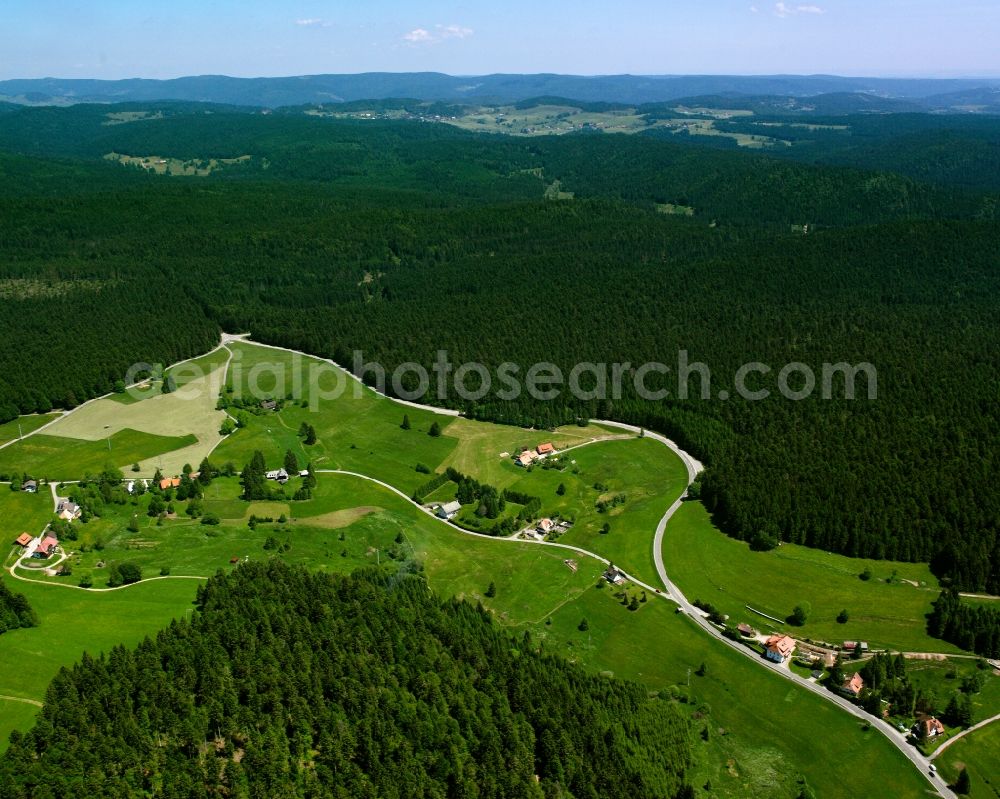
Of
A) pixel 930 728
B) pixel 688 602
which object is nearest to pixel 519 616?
pixel 688 602

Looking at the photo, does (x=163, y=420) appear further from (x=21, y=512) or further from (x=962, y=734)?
(x=962, y=734)

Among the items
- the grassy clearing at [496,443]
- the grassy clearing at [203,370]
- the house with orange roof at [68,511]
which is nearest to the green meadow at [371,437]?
the grassy clearing at [496,443]

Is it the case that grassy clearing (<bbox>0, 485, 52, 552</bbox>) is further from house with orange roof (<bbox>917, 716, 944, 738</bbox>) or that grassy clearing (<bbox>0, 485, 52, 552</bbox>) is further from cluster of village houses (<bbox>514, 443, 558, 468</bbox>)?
house with orange roof (<bbox>917, 716, 944, 738</bbox>)

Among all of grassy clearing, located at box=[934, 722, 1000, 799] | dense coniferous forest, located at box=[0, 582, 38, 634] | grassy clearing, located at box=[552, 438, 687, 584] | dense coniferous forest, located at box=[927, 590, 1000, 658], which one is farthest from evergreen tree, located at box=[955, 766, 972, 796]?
dense coniferous forest, located at box=[0, 582, 38, 634]

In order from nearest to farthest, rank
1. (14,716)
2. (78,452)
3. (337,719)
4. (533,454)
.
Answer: (337,719) → (14,716) → (533,454) → (78,452)

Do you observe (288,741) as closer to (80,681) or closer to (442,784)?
(442,784)

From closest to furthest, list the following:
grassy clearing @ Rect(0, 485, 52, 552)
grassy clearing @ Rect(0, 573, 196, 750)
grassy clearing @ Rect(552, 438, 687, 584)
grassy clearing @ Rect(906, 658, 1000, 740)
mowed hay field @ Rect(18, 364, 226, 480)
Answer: grassy clearing @ Rect(0, 573, 196, 750) < grassy clearing @ Rect(906, 658, 1000, 740) < grassy clearing @ Rect(0, 485, 52, 552) < grassy clearing @ Rect(552, 438, 687, 584) < mowed hay field @ Rect(18, 364, 226, 480)
